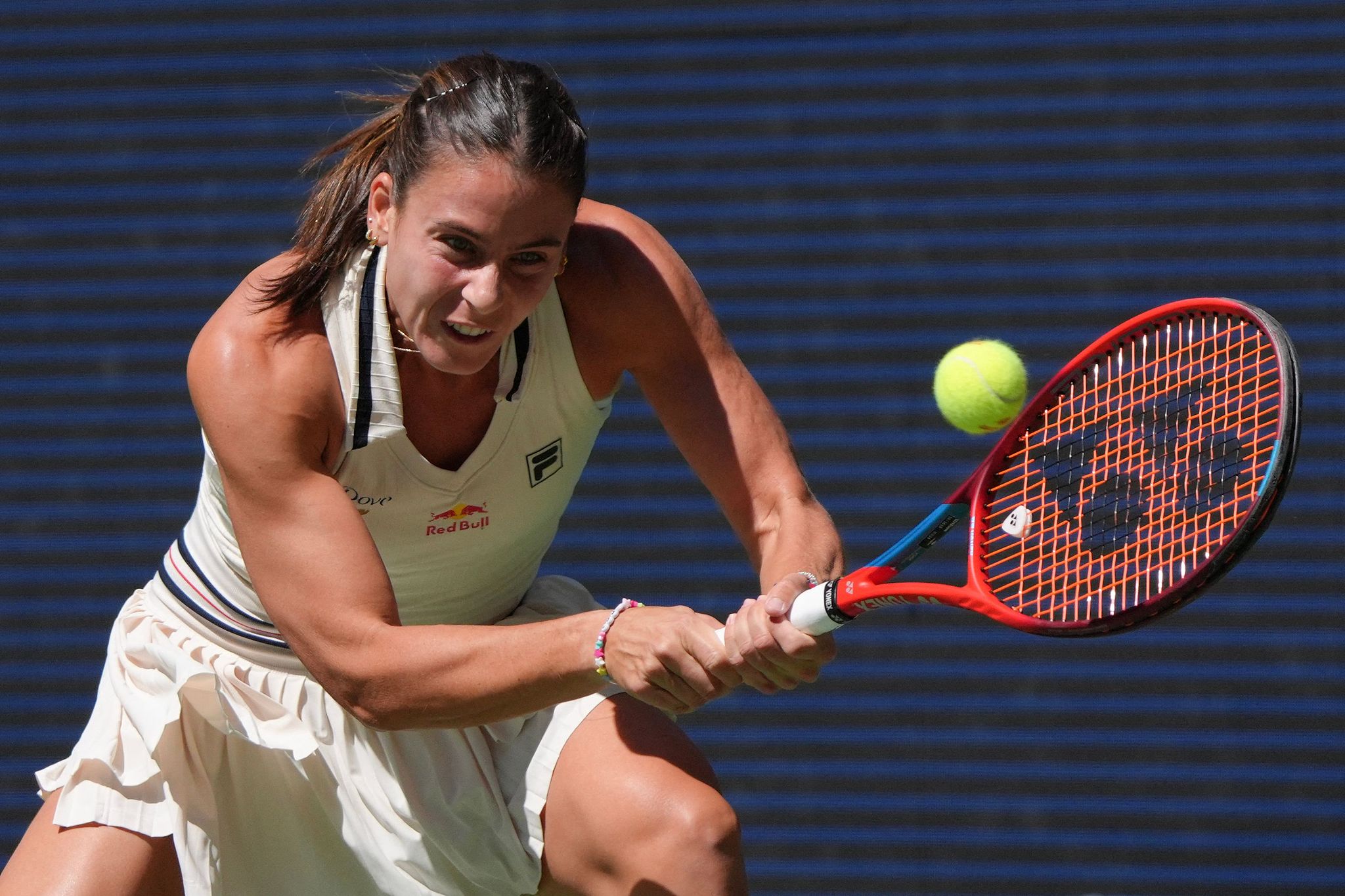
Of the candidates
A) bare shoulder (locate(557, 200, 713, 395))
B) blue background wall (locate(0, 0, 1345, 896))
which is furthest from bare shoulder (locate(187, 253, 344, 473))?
blue background wall (locate(0, 0, 1345, 896))

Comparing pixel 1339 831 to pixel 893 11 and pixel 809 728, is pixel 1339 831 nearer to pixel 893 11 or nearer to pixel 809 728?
pixel 809 728

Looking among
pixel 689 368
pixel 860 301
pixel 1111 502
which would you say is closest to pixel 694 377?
pixel 689 368

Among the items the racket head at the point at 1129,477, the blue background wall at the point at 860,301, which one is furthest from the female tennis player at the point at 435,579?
the blue background wall at the point at 860,301

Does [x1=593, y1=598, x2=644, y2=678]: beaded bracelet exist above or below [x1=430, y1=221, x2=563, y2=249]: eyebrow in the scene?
below

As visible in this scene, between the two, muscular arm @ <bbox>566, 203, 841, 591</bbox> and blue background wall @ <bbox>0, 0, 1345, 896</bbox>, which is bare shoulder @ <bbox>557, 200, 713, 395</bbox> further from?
blue background wall @ <bbox>0, 0, 1345, 896</bbox>

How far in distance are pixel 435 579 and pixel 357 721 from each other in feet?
0.76

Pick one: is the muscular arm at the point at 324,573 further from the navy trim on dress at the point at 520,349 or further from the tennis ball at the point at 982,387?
the tennis ball at the point at 982,387

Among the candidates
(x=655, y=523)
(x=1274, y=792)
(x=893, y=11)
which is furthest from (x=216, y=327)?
(x=1274, y=792)

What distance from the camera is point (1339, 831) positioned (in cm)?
376

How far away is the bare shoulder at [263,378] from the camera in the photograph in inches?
83.0

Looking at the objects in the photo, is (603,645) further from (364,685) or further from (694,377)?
(694,377)

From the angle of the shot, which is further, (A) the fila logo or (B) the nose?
(A) the fila logo

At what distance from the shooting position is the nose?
6.70ft

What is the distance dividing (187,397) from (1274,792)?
9.00ft
